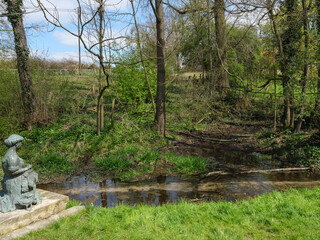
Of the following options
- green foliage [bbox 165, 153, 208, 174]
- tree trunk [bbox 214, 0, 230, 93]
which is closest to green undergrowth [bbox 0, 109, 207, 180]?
green foliage [bbox 165, 153, 208, 174]

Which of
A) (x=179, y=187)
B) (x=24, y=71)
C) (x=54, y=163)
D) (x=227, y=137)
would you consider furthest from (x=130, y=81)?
(x=179, y=187)

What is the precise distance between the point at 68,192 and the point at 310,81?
27.7ft

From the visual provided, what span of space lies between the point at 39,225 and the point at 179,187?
3.97m

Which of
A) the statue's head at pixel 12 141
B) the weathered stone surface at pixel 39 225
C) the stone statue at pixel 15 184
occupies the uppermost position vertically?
the statue's head at pixel 12 141

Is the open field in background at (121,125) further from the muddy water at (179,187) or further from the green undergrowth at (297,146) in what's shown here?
the muddy water at (179,187)

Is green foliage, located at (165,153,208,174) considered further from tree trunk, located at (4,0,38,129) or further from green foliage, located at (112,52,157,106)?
tree trunk, located at (4,0,38,129)

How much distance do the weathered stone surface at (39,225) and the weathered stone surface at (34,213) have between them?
A: 0.30 ft

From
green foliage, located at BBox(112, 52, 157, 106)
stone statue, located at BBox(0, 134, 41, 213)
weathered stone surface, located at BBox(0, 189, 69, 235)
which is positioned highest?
green foliage, located at BBox(112, 52, 157, 106)

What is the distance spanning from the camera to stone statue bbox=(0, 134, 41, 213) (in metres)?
4.46

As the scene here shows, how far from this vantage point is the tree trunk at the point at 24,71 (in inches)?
424

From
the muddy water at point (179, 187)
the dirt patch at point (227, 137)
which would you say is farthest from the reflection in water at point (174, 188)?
the dirt patch at point (227, 137)

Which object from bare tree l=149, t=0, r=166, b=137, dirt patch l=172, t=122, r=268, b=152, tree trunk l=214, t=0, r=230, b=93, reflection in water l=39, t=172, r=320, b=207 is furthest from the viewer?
tree trunk l=214, t=0, r=230, b=93

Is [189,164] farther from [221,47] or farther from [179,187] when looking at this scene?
[221,47]

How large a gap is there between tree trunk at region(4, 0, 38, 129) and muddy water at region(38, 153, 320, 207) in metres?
4.47
